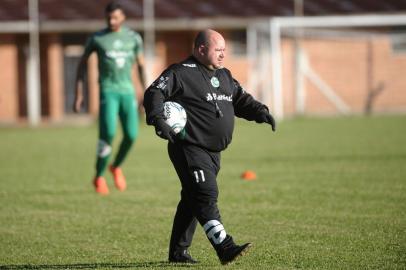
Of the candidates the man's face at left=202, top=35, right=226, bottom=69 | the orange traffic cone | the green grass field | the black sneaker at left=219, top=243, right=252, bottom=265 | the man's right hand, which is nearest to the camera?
the black sneaker at left=219, top=243, right=252, bottom=265

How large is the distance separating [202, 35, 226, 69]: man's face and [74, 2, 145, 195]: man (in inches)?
194

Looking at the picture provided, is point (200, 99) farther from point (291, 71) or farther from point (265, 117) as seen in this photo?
point (291, 71)

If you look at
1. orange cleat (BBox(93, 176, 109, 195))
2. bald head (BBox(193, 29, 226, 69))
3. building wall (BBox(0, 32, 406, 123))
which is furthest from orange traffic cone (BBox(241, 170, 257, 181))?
building wall (BBox(0, 32, 406, 123))

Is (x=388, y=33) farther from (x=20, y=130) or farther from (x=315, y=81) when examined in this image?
(x=20, y=130)

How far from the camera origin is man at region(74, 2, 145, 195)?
11344 millimetres

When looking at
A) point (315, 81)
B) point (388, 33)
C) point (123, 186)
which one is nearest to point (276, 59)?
point (315, 81)

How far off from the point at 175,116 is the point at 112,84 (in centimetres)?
515

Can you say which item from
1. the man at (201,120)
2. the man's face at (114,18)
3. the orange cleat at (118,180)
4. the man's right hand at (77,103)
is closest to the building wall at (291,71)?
the orange cleat at (118,180)

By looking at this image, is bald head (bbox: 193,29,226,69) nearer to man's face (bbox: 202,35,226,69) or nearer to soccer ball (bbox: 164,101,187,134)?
man's face (bbox: 202,35,226,69)

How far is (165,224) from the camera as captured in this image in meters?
8.83

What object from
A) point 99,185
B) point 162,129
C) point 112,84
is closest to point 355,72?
point 112,84

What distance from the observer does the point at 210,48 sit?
6.48 metres

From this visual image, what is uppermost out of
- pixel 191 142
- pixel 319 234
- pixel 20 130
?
pixel 191 142

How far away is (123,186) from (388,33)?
2251cm
